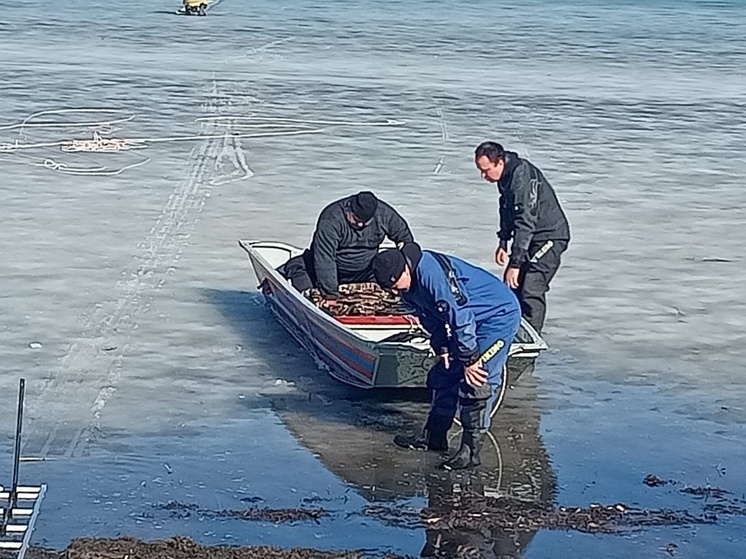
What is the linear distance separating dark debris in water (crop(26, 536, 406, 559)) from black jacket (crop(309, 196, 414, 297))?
412 centimetres

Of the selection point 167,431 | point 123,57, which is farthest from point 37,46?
point 167,431

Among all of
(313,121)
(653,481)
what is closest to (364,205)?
(653,481)

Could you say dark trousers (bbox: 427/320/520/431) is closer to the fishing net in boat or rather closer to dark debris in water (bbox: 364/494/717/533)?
dark debris in water (bbox: 364/494/717/533)

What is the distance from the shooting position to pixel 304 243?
16266 millimetres

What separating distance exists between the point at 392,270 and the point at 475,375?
1056 mm

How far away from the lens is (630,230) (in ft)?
57.9

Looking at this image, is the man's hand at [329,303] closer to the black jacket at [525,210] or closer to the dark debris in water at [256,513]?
the black jacket at [525,210]

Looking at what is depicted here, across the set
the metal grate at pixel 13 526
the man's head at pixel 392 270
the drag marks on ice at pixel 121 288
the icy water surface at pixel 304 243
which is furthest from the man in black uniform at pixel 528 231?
the metal grate at pixel 13 526

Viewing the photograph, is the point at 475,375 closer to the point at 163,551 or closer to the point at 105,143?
the point at 163,551

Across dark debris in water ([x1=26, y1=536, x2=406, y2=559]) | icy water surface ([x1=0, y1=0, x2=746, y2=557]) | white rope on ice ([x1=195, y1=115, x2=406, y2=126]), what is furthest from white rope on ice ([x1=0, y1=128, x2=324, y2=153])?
dark debris in water ([x1=26, y1=536, x2=406, y2=559])

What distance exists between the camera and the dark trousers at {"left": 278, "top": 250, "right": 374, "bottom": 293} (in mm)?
12344

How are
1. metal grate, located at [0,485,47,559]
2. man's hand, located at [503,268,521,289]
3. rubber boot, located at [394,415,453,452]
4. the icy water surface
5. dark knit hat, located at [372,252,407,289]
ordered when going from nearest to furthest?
1. metal grate, located at [0,485,47,559]
2. dark knit hat, located at [372,252,407,289]
3. the icy water surface
4. rubber boot, located at [394,415,453,452]
5. man's hand, located at [503,268,521,289]

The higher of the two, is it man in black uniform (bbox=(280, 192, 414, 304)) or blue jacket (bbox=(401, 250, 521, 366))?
blue jacket (bbox=(401, 250, 521, 366))

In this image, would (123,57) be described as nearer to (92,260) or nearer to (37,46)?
(37,46)
